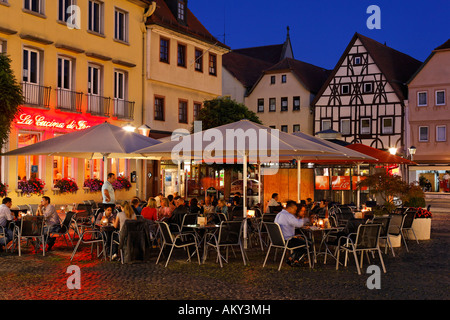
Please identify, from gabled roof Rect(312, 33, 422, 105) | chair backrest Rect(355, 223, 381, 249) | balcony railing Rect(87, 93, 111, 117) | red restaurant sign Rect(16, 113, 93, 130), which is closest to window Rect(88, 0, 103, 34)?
balcony railing Rect(87, 93, 111, 117)

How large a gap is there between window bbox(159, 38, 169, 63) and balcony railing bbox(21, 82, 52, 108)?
8.26m

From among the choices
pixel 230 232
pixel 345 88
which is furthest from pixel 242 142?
pixel 345 88

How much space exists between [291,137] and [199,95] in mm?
20973

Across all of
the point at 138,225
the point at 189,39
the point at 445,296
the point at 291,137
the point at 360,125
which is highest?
the point at 189,39

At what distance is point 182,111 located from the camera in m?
32.9

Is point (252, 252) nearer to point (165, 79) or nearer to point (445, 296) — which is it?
point (445, 296)

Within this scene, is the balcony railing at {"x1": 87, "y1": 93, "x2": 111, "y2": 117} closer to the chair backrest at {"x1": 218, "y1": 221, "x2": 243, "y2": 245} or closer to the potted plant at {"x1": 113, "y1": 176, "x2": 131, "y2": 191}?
the potted plant at {"x1": 113, "y1": 176, "x2": 131, "y2": 191}

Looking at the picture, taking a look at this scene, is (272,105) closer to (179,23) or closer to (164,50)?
(179,23)

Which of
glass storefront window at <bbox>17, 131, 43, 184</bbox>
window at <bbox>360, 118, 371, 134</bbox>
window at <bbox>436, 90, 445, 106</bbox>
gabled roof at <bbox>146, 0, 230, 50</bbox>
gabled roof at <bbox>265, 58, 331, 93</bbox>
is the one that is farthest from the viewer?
gabled roof at <bbox>265, 58, 331, 93</bbox>

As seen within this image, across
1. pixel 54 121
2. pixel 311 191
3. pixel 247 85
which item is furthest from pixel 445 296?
pixel 247 85

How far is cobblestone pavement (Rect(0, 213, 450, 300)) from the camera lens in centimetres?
906

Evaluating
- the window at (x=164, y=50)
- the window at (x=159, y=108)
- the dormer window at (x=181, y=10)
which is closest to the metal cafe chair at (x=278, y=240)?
the window at (x=159, y=108)

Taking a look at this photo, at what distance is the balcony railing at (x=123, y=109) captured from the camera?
2753 cm

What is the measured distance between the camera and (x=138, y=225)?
1202 cm
